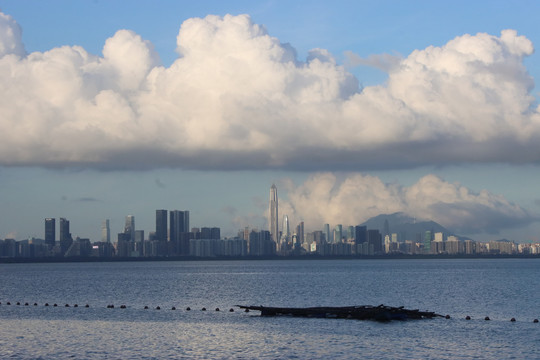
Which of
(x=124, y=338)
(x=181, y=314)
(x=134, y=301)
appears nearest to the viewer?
(x=124, y=338)

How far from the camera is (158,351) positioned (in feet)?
229

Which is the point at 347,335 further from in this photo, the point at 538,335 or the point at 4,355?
the point at 4,355

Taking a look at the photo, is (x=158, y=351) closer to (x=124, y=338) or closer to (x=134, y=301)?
(x=124, y=338)

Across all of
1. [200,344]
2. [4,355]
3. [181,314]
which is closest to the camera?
[4,355]

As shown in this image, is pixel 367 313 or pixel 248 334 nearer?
pixel 248 334

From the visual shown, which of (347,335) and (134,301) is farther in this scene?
(134,301)

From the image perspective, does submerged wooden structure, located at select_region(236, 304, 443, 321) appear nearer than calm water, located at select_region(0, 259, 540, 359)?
No

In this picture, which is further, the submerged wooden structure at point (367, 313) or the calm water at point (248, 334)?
the submerged wooden structure at point (367, 313)

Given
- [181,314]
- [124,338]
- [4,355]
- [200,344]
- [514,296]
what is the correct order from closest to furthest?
[4,355], [200,344], [124,338], [181,314], [514,296]

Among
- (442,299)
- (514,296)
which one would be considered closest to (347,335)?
(442,299)

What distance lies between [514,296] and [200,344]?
311ft

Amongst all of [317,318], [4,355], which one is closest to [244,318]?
[317,318]

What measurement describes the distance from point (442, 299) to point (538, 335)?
59068mm

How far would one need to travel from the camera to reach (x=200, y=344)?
2928 inches
